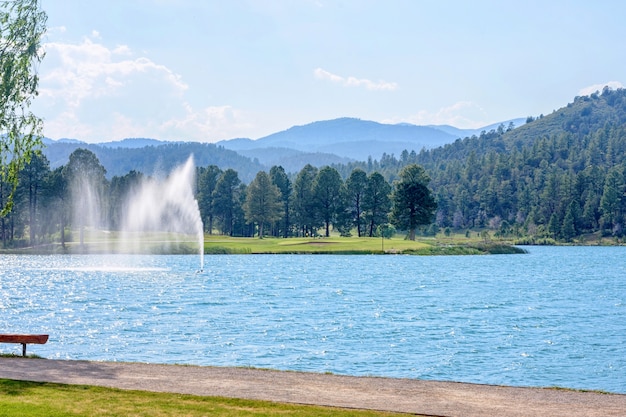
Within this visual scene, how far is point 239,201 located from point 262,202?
2266 centimetres

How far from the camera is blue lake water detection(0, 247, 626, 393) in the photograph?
109 ft

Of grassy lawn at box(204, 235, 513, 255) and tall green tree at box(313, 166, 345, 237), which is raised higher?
tall green tree at box(313, 166, 345, 237)

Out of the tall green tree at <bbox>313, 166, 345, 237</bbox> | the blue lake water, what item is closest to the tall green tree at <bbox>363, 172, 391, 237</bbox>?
the tall green tree at <bbox>313, 166, 345, 237</bbox>

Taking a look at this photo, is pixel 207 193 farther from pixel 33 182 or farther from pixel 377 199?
pixel 33 182

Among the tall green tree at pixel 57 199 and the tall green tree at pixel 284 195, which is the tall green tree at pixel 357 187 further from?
the tall green tree at pixel 57 199

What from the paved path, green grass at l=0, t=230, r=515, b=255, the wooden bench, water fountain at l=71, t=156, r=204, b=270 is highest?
water fountain at l=71, t=156, r=204, b=270

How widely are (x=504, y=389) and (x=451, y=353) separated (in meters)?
14.2

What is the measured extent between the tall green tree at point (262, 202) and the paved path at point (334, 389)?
135369 millimetres

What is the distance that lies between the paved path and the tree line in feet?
360

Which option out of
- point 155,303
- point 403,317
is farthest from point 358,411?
point 155,303

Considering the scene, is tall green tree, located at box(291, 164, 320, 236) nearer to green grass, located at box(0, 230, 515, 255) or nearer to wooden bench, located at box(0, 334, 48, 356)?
green grass, located at box(0, 230, 515, 255)

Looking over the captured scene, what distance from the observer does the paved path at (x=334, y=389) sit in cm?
1925

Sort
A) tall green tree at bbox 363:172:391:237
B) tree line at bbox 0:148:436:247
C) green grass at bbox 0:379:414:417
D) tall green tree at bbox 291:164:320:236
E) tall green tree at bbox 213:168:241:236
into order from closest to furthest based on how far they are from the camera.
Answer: green grass at bbox 0:379:414:417 < tree line at bbox 0:148:436:247 < tall green tree at bbox 363:172:391:237 < tall green tree at bbox 291:164:320:236 < tall green tree at bbox 213:168:241:236

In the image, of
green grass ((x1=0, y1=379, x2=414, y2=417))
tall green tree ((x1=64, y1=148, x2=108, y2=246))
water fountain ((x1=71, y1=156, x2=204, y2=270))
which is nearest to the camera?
green grass ((x1=0, y1=379, x2=414, y2=417))
